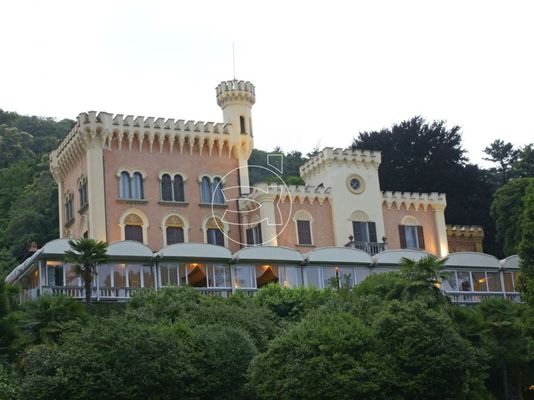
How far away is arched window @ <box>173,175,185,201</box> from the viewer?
163 ft

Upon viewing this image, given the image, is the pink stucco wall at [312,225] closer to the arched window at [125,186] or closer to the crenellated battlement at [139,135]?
the crenellated battlement at [139,135]

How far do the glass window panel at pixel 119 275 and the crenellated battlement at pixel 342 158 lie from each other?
16.3 meters

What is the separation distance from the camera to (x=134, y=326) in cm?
2955

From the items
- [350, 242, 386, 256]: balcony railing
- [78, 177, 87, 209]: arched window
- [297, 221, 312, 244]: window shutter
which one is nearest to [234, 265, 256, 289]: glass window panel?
[297, 221, 312, 244]: window shutter

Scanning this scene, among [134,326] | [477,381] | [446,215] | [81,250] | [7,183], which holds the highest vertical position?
[7,183]

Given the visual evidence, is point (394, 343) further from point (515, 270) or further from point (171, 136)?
point (171, 136)

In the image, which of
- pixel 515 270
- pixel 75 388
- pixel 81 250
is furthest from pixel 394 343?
pixel 515 270

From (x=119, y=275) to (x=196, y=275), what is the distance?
11.9ft

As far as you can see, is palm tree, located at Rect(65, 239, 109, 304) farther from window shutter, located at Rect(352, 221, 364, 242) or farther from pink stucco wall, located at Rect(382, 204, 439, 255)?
pink stucco wall, located at Rect(382, 204, 439, 255)

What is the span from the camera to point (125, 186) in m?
48.5

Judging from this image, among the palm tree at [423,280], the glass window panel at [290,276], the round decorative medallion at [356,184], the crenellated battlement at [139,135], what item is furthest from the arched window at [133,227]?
the palm tree at [423,280]

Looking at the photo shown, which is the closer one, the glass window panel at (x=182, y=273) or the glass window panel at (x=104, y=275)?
the glass window panel at (x=104, y=275)

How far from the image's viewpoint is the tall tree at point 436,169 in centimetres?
6144

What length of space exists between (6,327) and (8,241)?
1189 inches
